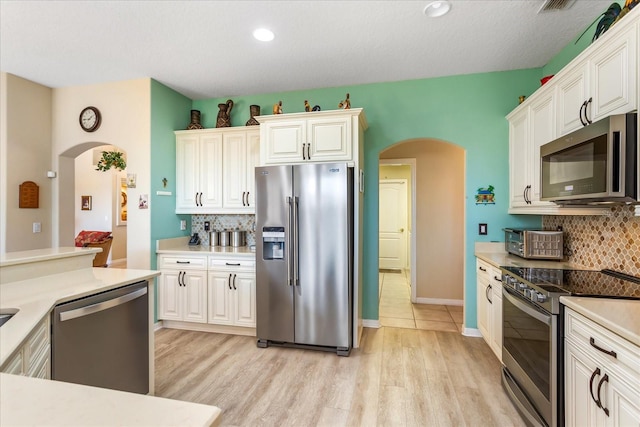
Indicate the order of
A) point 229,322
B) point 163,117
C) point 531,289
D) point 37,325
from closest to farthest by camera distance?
point 37,325, point 531,289, point 229,322, point 163,117

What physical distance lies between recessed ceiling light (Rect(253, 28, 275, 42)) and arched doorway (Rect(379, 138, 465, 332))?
2484mm

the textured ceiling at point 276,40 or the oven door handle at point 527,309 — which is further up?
the textured ceiling at point 276,40

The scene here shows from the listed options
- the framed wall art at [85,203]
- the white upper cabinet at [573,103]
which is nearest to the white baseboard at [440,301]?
the white upper cabinet at [573,103]

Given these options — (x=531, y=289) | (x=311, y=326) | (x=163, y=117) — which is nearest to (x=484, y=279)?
Answer: (x=531, y=289)

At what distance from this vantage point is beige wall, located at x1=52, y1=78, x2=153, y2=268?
347 cm

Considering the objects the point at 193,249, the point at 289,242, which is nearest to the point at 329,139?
the point at 289,242

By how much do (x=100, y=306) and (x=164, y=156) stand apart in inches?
93.5

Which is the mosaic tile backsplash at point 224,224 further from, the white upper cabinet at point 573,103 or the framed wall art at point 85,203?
the framed wall art at point 85,203

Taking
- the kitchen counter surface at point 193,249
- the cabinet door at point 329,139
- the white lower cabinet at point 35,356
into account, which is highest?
the cabinet door at point 329,139

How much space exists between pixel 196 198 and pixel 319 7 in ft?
8.47

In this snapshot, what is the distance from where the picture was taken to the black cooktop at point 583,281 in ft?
5.41

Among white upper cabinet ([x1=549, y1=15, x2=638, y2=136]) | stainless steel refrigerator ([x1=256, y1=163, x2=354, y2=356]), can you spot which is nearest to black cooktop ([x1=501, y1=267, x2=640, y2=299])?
white upper cabinet ([x1=549, y1=15, x2=638, y2=136])

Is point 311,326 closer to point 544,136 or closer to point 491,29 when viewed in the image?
point 544,136

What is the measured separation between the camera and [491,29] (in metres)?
2.53
